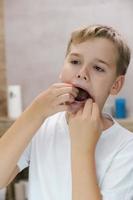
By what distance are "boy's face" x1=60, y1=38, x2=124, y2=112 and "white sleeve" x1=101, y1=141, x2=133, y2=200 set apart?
0.15 meters

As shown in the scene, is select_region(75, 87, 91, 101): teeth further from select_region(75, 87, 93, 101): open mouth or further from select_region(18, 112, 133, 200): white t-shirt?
select_region(18, 112, 133, 200): white t-shirt

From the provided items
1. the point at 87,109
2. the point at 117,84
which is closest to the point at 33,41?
the point at 117,84

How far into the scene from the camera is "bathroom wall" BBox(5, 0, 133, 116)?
79.5 inches

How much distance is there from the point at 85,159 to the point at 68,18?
132 centimetres

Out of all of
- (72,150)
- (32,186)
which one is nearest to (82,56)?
(72,150)

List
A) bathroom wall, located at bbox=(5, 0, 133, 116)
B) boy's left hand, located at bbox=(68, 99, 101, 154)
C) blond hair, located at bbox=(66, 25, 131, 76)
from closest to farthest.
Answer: boy's left hand, located at bbox=(68, 99, 101, 154) < blond hair, located at bbox=(66, 25, 131, 76) < bathroom wall, located at bbox=(5, 0, 133, 116)

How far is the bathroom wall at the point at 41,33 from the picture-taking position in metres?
2.02

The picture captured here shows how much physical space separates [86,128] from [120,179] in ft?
0.51

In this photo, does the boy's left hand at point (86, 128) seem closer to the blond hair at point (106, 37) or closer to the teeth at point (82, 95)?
the teeth at point (82, 95)

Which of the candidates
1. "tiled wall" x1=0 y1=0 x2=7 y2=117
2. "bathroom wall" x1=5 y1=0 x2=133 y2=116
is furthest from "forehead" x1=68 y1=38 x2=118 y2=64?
"tiled wall" x1=0 y1=0 x2=7 y2=117

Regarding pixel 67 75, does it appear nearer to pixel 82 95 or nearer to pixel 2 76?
pixel 82 95

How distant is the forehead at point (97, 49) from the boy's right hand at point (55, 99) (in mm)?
93

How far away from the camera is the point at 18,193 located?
2139 mm

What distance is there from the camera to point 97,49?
97 cm
